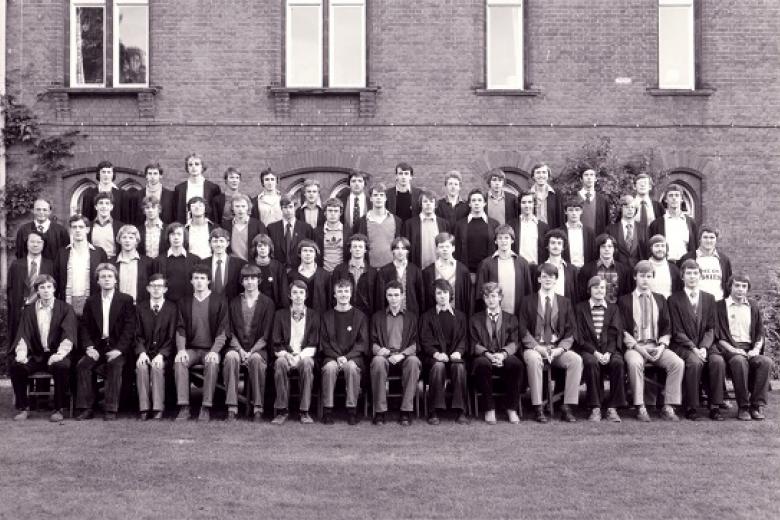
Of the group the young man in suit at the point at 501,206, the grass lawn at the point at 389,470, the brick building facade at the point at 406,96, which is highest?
the brick building facade at the point at 406,96

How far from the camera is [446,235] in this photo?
12008 millimetres

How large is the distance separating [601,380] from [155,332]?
15.7 ft

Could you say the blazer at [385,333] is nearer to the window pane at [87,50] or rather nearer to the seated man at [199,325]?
the seated man at [199,325]

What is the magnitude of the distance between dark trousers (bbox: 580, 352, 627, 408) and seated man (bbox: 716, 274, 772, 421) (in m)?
1.23

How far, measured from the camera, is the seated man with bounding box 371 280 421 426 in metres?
11.5

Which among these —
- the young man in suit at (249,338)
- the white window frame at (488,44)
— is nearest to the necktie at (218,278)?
the young man in suit at (249,338)

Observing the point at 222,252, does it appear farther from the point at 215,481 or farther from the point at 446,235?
the point at 215,481

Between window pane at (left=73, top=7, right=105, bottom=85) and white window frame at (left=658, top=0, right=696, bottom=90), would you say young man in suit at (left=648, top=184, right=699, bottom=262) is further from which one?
window pane at (left=73, top=7, right=105, bottom=85)

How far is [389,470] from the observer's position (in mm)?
9164

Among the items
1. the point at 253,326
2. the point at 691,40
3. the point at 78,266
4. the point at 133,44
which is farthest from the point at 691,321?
the point at 133,44

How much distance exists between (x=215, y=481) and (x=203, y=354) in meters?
3.25

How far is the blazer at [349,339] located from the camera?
11688 mm

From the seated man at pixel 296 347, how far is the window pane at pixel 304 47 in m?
7.13

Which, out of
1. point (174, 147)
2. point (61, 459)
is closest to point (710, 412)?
point (61, 459)
